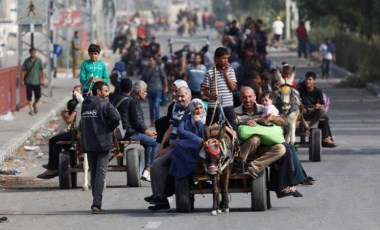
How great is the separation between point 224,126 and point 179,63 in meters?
29.4

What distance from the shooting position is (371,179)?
2080cm

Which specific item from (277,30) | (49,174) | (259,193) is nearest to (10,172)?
(49,174)

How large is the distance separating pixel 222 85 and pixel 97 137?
7.74ft

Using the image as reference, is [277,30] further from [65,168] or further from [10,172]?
[65,168]

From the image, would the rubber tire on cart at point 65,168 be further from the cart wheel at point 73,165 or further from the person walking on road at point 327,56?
the person walking on road at point 327,56

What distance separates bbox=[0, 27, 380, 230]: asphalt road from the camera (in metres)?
15.9

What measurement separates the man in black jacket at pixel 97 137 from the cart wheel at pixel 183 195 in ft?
3.14

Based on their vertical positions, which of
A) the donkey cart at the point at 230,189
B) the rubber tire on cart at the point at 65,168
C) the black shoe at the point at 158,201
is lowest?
the rubber tire on cart at the point at 65,168

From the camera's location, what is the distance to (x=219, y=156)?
16328 millimetres

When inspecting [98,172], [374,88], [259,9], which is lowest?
[259,9]

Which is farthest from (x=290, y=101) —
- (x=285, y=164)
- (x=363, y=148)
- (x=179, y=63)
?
(x=179, y=63)

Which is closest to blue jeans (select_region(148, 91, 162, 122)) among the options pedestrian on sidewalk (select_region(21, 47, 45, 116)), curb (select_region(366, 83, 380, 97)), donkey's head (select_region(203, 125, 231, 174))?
pedestrian on sidewalk (select_region(21, 47, 45, 116))

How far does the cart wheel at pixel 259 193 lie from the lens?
16656 mm

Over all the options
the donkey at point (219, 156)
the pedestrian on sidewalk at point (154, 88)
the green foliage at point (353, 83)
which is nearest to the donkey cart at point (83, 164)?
the donkey at point (219, 156)
